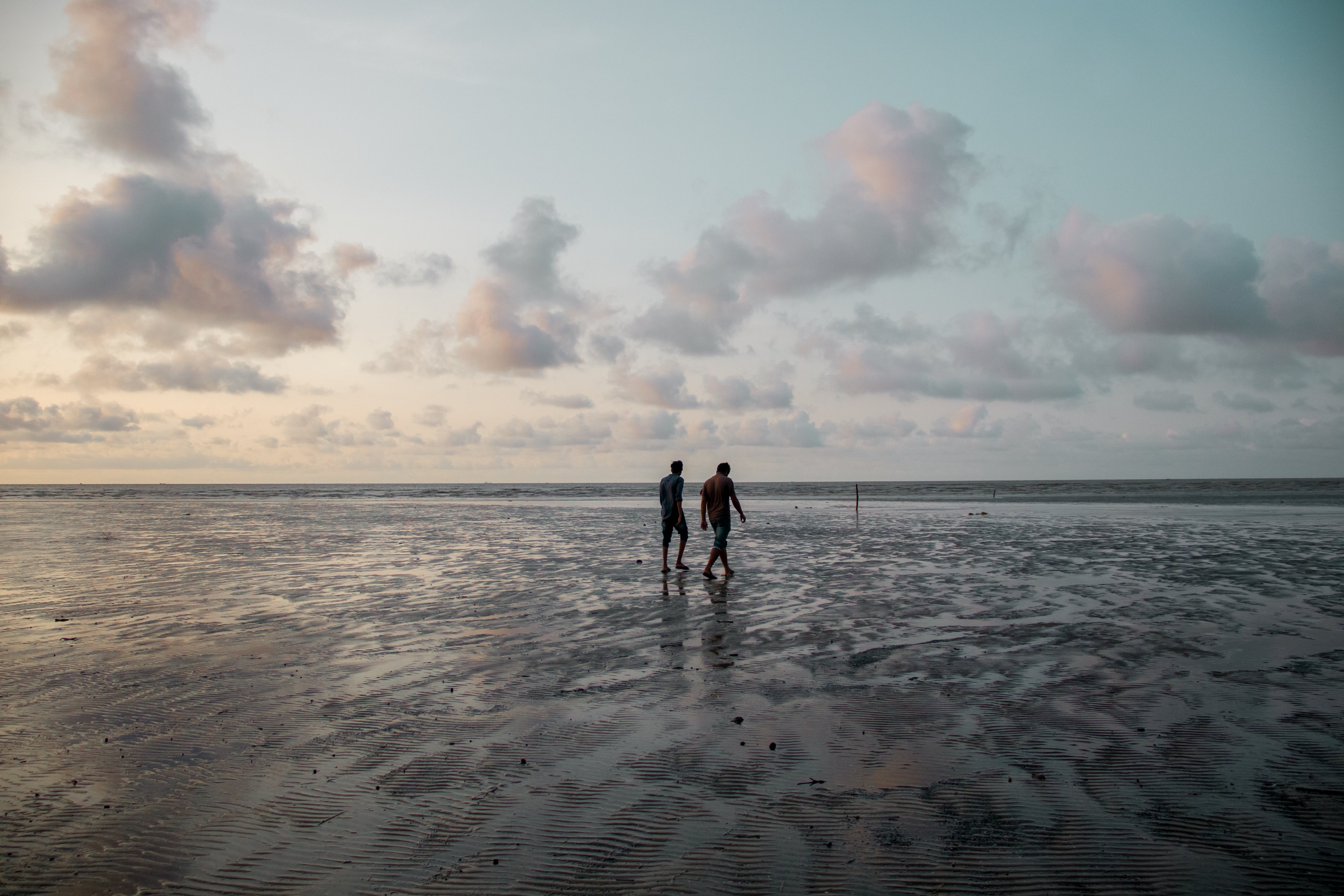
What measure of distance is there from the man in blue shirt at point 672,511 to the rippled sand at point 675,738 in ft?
6.97

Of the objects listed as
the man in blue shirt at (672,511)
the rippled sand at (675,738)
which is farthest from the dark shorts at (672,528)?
the rippled sand at (675,738)

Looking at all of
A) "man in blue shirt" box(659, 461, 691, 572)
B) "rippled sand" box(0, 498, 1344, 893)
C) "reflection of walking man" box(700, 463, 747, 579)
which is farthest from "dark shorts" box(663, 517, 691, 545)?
"rippled sand" box(0, 498, 1344, 893)

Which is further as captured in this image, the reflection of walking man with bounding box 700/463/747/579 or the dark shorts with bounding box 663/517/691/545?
the dark shorts with bounding box 663/517/691/545

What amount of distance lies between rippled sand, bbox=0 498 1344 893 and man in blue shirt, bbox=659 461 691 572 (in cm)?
212

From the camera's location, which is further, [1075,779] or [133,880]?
[1075,779]

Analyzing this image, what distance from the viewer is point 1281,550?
20.0 metres

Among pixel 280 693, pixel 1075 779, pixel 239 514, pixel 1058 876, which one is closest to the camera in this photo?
pixel 1058 876

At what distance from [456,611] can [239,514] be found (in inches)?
1514

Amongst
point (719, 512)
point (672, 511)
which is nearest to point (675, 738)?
point (719, 512)

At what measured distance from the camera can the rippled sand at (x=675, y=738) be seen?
4.09 metres

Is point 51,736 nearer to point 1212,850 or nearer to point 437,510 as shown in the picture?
point 1212,850

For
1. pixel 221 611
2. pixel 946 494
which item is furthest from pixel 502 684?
pixel 946 494

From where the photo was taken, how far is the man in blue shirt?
53.4ft

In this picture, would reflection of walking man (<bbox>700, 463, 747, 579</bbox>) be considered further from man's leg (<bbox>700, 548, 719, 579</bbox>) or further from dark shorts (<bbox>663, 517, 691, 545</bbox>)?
dark shorts (<bbox>663, 517, 691, 545</bbox>)
